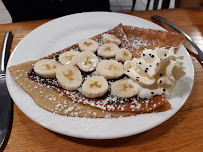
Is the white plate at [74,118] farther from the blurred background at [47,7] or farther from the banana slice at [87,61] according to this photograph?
the blurred background at [47,7]

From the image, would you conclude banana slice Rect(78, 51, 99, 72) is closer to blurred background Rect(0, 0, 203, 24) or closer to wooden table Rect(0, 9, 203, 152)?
wooden table Rect(0, 9, 203, 152)

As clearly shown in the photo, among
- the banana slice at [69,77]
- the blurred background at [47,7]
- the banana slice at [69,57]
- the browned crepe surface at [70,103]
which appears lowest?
the browned crepe surface at [70,103]

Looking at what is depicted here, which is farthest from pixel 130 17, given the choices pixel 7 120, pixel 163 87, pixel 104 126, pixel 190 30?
pixel 7 120

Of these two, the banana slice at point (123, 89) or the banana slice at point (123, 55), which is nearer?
the banana slice at point (123, 89)

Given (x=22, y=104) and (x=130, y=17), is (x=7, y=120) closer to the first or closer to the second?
(x=22, y=104)

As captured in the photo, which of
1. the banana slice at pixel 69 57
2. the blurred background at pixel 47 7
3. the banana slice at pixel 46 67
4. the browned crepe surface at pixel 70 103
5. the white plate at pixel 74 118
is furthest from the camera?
the blurred background at pixel 47 7

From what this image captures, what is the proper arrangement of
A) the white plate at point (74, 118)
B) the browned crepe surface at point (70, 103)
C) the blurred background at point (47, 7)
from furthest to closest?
the blurred background at point (47, 7) → the browned crepe surface at point (70, 103) → the white plate at point (74, 118)

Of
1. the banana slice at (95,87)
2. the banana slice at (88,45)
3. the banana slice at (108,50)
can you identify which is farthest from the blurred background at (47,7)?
the banana slice at (95,87)

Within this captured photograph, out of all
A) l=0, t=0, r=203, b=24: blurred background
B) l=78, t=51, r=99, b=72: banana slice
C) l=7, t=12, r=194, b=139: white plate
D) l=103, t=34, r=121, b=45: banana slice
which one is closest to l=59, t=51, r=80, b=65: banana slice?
l=78, t=51, r=99, b=72: banana slice
